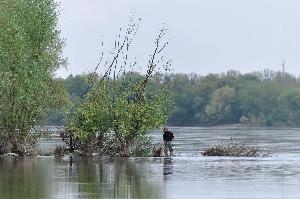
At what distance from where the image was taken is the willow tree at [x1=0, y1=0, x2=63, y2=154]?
157ft

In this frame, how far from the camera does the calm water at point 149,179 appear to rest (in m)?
25.8

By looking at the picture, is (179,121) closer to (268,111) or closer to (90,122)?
(268,111)

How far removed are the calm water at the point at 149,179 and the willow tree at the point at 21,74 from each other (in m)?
4.71

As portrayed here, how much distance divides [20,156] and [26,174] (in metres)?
14.5

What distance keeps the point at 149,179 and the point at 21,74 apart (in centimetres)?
1870

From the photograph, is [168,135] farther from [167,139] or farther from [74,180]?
[74,180]

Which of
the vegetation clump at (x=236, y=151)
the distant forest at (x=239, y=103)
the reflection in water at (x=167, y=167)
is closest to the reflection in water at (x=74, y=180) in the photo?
the reflection in water at (x=167, y=167)

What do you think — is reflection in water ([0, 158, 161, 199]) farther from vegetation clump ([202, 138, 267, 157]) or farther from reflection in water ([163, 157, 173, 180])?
vegetation clump ([202, 138, 267, 157])

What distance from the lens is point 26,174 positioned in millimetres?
34188

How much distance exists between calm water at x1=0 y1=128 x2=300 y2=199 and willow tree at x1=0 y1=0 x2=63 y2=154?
471 centimetres

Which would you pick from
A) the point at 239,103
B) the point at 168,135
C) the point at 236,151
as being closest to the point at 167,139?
the point at 168,135

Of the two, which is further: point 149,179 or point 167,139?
point 167,139

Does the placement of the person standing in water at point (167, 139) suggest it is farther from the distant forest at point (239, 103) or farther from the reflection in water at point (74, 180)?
the distant forest at point (239, 103)

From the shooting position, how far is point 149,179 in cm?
3159
